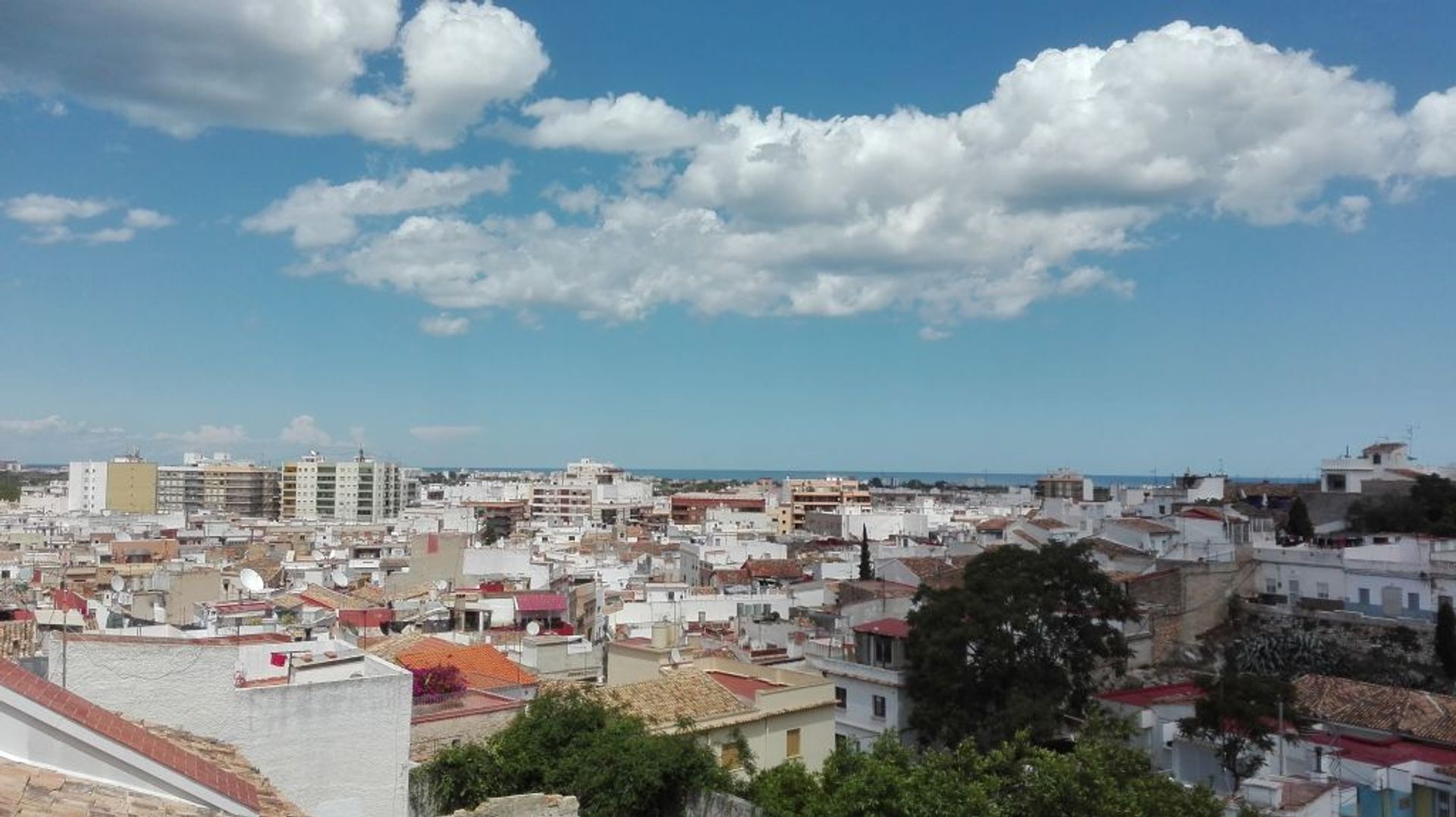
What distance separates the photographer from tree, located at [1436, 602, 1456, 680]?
36188 millimetres

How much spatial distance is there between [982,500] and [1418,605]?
118 m

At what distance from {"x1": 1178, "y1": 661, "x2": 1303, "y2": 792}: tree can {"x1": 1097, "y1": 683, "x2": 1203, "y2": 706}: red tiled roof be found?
3624 mm

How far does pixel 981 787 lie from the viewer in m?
15.1

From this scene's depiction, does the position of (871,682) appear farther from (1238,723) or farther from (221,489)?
(221,489)

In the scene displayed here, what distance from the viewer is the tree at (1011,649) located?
2753cm

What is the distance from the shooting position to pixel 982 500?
518ft

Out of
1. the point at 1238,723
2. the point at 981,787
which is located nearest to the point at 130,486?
the point at 1238,723

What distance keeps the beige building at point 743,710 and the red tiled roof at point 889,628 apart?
5.78 metres

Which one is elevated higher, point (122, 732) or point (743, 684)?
point (122, 732)

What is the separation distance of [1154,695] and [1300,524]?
1424 inches

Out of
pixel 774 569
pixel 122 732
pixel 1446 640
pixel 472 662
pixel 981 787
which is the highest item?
pixel 122 732

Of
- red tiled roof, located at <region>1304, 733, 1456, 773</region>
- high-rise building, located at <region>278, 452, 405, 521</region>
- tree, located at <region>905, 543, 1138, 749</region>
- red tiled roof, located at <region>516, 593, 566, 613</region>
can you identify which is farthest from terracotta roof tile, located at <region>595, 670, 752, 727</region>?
high-rise building, located at <region>278, 452, 405, 521</region>

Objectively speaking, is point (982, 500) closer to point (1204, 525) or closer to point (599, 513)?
point (599, 513)

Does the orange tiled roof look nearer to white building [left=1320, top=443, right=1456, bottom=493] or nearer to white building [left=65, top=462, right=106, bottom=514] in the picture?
white building [left=1320, top=443, right=1456, bottom=493]
